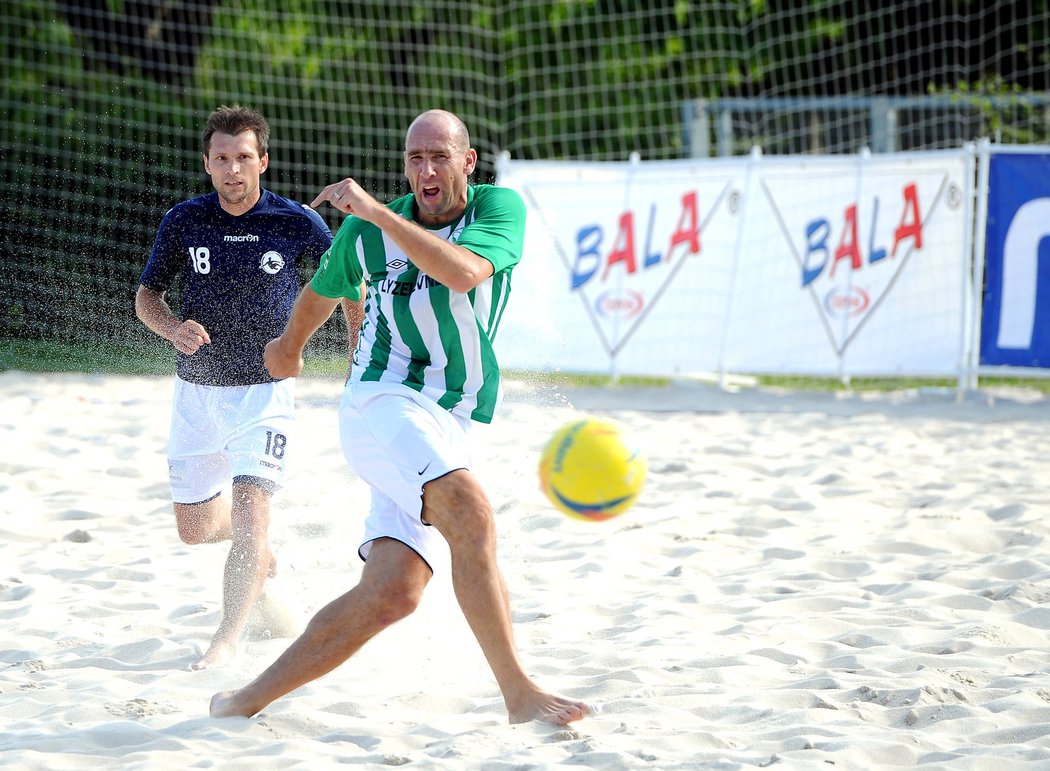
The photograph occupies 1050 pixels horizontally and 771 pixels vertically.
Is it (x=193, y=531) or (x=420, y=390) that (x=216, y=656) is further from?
(x=420, y=390)

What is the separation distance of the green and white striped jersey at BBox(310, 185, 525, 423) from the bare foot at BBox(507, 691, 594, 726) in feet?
2.49

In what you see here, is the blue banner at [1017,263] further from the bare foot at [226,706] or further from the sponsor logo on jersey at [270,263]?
the bare foot at [226,706]

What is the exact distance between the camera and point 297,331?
359cm

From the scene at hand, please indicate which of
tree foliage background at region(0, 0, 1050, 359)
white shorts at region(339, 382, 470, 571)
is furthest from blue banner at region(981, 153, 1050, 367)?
white shorts at region(339, 382, 470, 571)

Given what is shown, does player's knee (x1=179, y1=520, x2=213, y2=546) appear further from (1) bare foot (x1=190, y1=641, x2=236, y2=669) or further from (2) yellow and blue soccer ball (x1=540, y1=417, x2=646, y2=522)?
(2) yellow and blue soccer ball (x1=540, y1=417, x2=646, y2=522)

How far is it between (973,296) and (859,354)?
1.02m

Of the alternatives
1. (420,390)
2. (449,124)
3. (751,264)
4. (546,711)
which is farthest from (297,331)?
(751,264)

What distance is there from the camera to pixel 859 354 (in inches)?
412


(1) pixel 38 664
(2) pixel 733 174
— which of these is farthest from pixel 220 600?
(2) pixel 733 174

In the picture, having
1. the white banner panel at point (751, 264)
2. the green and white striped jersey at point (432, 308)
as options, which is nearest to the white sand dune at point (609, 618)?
the green and white striped jersey at point (432, 308)

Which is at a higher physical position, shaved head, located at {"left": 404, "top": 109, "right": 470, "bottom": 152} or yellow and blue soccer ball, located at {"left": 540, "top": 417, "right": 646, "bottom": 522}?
shaved head, located at {"left": 404, "top": 109, "right": 470, "bottom": 152}

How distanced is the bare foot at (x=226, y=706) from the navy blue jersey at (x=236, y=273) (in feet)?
3.76

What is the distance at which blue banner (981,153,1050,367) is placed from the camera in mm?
9875

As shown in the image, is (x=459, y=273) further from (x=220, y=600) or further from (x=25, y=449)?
(x=25, y=449)
